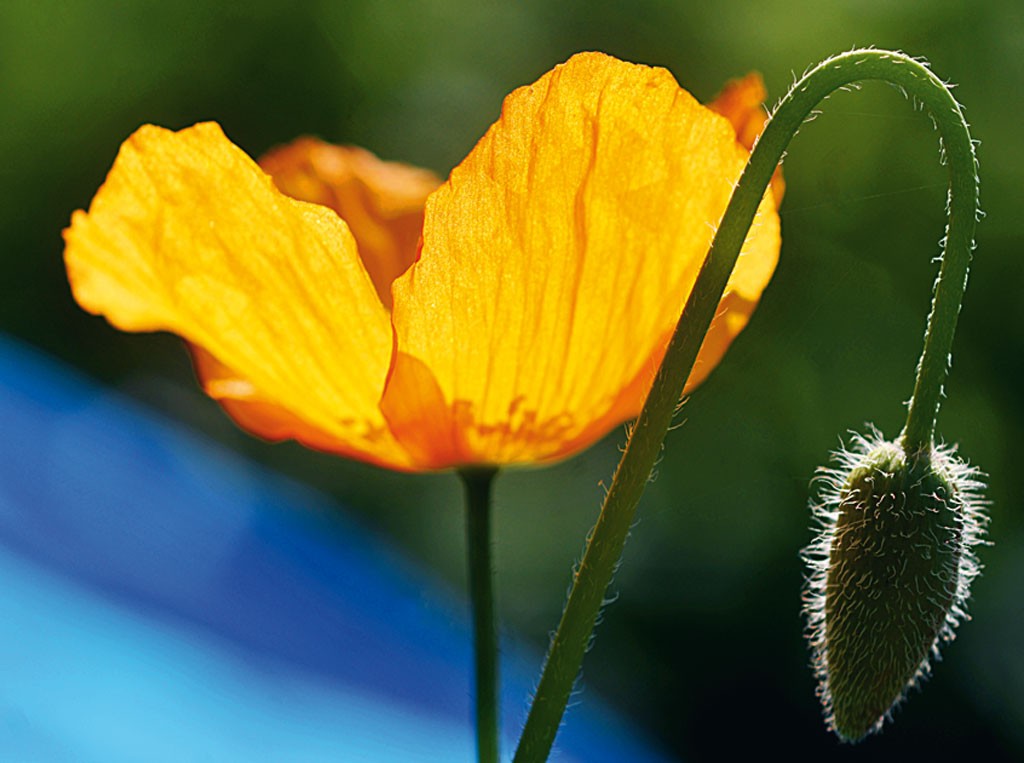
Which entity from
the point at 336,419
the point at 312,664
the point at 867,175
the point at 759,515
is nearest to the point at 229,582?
the point at 312,664

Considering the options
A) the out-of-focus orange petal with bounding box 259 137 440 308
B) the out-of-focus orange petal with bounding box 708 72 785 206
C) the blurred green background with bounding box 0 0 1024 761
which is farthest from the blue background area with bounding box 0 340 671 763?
the blurred green background with bounding box 0 0 1024 761

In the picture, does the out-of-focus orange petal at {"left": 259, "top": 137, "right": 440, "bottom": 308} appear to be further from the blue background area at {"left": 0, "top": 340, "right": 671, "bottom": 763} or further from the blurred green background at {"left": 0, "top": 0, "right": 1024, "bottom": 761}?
the blurred green background at {"left": 0, "top": 0, "right": 1024, "bottom": 761}

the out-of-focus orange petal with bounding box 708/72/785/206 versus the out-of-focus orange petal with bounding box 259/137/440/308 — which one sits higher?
the out-of-focus orange petal with bounding box 708/72/785/206

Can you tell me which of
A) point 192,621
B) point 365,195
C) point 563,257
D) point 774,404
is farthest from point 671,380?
point 774,404

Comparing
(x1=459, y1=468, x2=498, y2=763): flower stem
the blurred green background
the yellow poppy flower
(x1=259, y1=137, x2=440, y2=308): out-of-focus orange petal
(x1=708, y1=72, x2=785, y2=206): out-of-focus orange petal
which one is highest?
(x1=708, y1=72, x2=785, y2=206): out-of-focus orange petal

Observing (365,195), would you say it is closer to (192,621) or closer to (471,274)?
(471,274)

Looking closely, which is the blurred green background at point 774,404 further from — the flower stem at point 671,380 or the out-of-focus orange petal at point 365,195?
the flower stem at point 671,380
